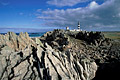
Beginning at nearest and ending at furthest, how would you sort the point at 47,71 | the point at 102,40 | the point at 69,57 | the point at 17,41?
the point at 47,71
the point at 69,57
the point at 17,41
the point at 102,40

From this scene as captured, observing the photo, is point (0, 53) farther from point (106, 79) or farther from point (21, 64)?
point (106, 79)

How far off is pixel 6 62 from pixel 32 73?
19.0ft

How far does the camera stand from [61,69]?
18.3m

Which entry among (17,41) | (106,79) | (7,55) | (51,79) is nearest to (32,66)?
(51,79)

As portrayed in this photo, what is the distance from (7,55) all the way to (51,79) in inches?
418

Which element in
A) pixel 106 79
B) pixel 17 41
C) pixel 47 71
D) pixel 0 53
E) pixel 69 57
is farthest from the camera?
pixel 17 41

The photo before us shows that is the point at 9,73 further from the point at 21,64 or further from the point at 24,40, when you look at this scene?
the point at 24,40

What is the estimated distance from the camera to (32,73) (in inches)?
683

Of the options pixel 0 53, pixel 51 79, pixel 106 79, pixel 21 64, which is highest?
pixel 0 53

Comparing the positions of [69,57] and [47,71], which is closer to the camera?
[47,71]

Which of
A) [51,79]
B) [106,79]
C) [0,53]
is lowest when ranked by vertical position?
[106,79]

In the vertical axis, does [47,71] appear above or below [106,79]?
above

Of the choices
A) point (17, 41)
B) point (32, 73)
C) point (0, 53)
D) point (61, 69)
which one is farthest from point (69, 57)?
point (17, 41)

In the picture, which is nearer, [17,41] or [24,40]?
[17,41]
